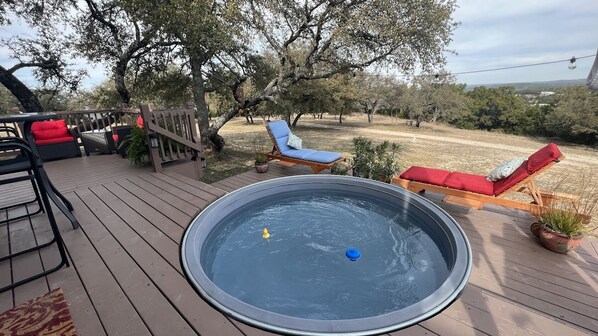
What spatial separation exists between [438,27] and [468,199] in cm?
521

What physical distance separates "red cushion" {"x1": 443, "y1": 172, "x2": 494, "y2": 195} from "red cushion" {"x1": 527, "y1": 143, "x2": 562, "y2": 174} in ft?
1.63

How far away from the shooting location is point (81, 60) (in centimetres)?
820

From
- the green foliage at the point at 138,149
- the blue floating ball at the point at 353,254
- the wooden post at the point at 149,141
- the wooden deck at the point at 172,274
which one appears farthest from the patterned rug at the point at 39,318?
the green foliage at the point at 138,149

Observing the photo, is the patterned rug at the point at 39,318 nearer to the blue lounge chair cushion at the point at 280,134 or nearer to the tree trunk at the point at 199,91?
the blue lounge chair cushion at the point at 280,134

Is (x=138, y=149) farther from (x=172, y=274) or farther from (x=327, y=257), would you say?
(x=327, y=257)

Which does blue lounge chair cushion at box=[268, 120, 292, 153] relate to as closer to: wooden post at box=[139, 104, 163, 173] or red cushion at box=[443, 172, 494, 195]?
wooden post at box=[139, 104, 163, 173]

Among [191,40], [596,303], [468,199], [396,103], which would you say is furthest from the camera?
[396,103]

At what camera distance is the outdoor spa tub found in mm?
1698

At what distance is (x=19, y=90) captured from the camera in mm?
7789

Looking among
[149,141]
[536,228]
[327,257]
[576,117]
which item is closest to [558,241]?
[536,228]

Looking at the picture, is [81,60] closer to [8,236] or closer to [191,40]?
[191,40]

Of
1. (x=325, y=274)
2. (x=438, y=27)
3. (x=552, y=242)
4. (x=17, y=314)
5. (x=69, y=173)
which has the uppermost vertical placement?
(x=438, y=27)

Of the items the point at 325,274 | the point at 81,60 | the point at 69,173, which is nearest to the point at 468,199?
the point at 325,274

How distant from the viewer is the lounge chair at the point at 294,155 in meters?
4.88
